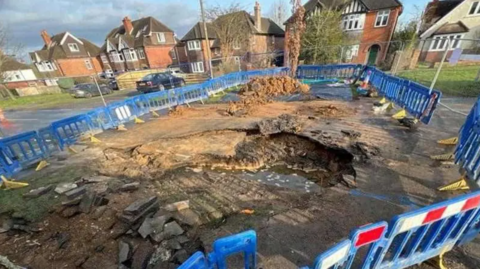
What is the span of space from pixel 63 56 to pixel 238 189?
48797 mm

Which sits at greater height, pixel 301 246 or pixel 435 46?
pixel 435 46

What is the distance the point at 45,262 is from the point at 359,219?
197 inches

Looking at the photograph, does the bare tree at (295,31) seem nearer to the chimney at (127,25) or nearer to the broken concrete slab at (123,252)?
the broken concrete slab at (123,252)

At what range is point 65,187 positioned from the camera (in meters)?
4.63

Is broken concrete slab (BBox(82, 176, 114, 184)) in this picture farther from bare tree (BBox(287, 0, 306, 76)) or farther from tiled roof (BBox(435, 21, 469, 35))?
Answer: tiled roof (BBox(435, 21, 469, 35))

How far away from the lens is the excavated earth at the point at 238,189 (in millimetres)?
3133

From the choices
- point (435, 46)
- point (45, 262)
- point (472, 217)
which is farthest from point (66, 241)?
point (435, 46)

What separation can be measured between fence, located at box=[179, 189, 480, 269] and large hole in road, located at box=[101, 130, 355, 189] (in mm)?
2183

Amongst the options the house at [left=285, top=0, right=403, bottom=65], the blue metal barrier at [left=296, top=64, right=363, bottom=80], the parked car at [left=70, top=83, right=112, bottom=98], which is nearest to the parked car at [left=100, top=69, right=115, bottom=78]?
the parked car at [left=70, top=83, right=112, bottom=98]

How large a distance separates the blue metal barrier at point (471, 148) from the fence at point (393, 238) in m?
1.17

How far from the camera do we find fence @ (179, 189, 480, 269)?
5.95ft

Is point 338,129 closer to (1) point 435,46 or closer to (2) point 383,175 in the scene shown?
(2) point 383,175

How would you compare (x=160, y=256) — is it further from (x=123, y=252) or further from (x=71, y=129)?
(x=71, y=129)

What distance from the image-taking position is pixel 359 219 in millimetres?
3414
